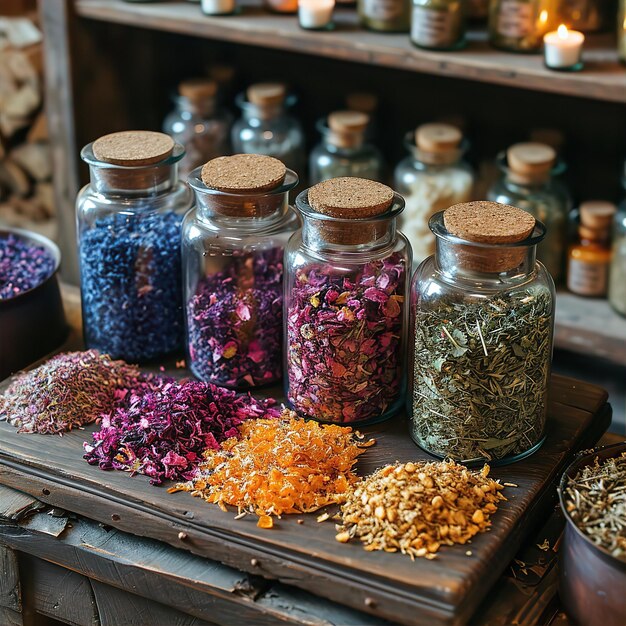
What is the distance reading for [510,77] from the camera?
172 centimetres

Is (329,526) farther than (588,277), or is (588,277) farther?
(588,277)

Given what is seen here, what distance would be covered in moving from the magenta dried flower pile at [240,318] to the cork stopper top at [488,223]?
0.28m

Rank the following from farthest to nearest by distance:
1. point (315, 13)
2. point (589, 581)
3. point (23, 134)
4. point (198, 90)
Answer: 1. point (23, 134)
2. point (198, 90)
3. point (315, 13)
4. point (589, 581)

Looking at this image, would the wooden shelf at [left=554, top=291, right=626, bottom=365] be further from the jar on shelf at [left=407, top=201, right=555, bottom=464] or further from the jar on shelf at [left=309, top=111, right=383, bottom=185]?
the jar on shelf at [left=407, top=201, right=555, bottom=464]

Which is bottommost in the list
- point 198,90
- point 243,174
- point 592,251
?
point 592,251

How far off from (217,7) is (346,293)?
1075mm

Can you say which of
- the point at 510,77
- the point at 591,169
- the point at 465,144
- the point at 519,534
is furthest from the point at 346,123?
the point at 519,534

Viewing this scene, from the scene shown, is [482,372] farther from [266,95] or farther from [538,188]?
[266,95]

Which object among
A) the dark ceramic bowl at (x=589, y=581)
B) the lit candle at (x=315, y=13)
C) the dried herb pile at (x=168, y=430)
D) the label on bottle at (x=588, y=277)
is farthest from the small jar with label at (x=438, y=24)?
the dark ceramic bowl at (x=589, y=581)

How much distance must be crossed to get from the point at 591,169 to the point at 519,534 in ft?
4.17

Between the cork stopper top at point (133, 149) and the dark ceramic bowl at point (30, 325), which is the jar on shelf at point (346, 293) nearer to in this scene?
the cork stopper top at point (133, 149)

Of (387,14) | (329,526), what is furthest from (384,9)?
(329,526)

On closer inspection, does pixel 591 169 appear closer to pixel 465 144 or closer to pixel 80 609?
pixel 465 144

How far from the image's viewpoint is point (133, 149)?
129 cm
